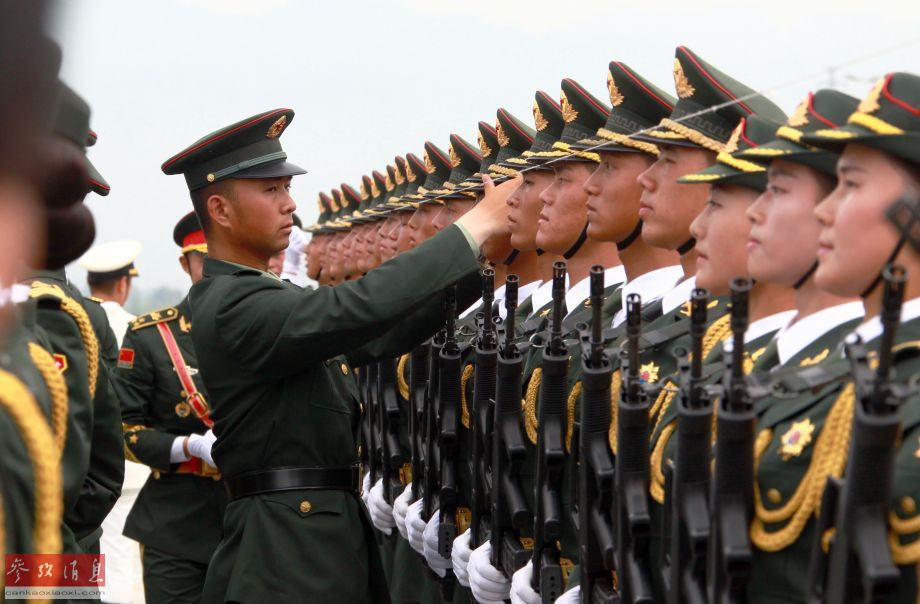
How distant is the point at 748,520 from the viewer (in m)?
3.03

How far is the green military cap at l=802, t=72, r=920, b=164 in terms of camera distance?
293 centimetres

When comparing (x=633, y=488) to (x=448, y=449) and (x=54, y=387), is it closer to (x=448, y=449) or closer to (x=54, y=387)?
(x=54, y=387)

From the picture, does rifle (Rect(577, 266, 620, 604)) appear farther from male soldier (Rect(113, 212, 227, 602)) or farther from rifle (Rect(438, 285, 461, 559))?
male soldier (Rect(113, 212, 227, 602))

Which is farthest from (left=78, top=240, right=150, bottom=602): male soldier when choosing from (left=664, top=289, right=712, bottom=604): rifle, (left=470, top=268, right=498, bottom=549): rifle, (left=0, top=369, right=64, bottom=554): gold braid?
(left=0, top=369, right=64, bottom=554): gold braid

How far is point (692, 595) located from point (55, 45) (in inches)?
90.1

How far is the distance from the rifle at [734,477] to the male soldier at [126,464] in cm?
640

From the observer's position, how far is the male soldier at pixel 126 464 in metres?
9.40

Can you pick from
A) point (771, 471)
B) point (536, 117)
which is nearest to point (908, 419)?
point (771, 471)

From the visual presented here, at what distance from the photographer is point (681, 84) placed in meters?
4.80

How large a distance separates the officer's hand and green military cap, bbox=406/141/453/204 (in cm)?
375

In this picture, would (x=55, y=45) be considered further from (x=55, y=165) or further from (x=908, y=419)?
(x=908, y=419)

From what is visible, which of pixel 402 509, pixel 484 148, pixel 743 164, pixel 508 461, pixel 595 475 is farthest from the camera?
pixel 484 148

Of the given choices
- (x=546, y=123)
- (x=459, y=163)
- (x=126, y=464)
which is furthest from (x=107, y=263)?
(x=546, y=123)

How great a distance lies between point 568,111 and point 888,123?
2.85 meters
